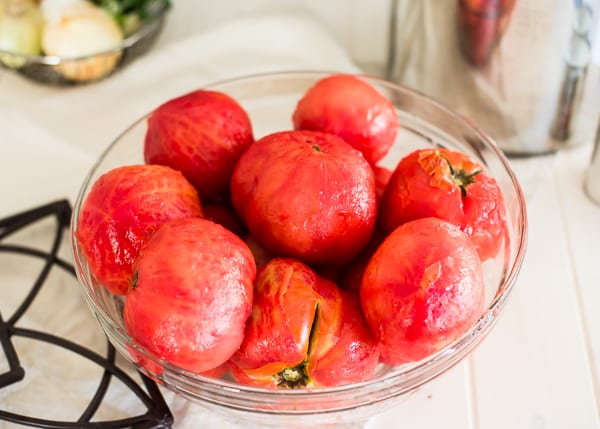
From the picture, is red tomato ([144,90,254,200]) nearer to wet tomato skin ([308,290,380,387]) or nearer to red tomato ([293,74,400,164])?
red tomato ([293,74,400,164])

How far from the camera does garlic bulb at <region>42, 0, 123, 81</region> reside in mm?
867

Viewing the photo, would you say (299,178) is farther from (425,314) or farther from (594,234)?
(594,234)

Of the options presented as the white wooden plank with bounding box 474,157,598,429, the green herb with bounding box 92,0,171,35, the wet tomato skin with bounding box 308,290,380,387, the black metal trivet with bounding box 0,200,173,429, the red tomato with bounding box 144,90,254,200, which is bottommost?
the white wooden plank with bounding box 474,157,598,429

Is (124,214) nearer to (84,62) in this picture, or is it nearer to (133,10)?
(84,62)

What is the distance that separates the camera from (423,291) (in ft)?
1.39

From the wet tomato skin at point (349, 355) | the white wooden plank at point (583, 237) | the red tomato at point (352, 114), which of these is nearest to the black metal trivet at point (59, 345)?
the wet tomato skin at point (349, 355)

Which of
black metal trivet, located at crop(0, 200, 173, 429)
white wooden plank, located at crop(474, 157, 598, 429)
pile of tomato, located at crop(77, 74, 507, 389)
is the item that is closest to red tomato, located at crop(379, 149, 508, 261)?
pile of tomato, located at crop(77, 74, 507, 389)

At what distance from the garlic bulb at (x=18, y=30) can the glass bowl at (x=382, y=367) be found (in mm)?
353

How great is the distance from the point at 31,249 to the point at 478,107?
0.51 metres

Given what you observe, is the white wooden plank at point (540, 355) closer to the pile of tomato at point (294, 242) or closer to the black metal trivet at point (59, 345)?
the pile of tomato at point (294, 242)

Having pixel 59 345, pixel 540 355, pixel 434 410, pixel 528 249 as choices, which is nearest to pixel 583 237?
pixel 528 249

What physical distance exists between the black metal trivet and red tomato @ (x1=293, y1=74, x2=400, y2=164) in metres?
0.25

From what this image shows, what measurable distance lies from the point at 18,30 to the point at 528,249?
691 millimetres

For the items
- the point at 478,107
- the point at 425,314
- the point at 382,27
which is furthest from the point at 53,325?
the point at 382,27
